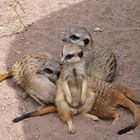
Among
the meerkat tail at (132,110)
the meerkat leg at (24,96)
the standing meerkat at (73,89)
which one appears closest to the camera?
the meerkat tail at (132,110)

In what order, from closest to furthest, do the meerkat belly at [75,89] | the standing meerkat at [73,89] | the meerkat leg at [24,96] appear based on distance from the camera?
1. the standing meerkat at [73,89]
2. the meerkat belly at [75,89]
3. the meerkat leg at [24,96]

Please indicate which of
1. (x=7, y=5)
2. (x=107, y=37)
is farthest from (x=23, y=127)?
(x=7, y=5)

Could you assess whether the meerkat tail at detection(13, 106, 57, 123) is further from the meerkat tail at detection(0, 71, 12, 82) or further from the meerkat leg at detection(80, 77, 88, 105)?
the meerkat tail at detection(0, 71, 12, 82)

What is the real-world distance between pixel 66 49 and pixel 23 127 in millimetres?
582

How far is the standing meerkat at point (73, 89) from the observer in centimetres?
332

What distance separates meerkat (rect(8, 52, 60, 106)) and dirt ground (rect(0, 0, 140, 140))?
0.09m

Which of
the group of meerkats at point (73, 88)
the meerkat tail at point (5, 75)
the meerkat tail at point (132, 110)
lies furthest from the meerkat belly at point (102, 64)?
the meerkat tail at point (5, 75)

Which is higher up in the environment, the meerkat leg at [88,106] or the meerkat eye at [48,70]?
the meerkat eye at [48,70]

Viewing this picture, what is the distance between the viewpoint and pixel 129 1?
4.71 metres

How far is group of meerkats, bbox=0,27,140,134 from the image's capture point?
3.34 meters

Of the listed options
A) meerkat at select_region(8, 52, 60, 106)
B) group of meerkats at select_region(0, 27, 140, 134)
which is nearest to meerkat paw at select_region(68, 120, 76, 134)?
group of meerkats at select_region(0, 27, 140, 134)

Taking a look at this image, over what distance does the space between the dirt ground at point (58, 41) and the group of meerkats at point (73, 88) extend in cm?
6

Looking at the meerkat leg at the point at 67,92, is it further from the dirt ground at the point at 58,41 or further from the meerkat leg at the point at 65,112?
the dirt ground at the point at 58,41

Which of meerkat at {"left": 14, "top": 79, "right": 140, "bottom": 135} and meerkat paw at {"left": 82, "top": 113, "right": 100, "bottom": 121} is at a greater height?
meerkat at {"left": 14, "top": 79, "right": 140, "bottom": 135}
